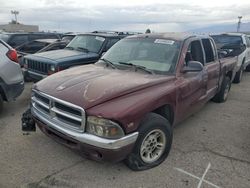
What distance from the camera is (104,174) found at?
3.29m

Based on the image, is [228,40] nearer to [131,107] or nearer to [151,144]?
[151,144]

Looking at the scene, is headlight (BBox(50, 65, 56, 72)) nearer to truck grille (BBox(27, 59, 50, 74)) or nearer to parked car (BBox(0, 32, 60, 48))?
truck grille (BBox(27, 59, 50, 74))

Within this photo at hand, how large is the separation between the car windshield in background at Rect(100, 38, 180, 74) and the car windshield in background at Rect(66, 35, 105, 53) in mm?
2920

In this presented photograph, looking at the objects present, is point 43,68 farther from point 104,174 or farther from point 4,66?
point 104,174

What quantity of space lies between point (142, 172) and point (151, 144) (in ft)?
1.26

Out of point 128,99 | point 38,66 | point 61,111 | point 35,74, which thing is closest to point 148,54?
point 128,99

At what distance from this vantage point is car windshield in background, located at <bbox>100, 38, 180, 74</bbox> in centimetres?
393

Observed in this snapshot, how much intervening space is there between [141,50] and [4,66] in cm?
277

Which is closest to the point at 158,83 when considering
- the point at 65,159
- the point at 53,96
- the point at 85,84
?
the point at 85,84

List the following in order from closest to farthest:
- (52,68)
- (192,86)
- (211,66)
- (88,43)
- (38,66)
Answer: (192,86) → (211,66) → (52,68) → (38,66) → (88,43)

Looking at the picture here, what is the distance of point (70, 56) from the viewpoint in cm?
670

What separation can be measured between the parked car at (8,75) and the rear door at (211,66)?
3.82 metres

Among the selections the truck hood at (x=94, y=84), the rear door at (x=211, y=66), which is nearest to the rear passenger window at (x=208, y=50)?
the rear door at (x=211, y=66)

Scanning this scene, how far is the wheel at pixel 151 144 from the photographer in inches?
124
